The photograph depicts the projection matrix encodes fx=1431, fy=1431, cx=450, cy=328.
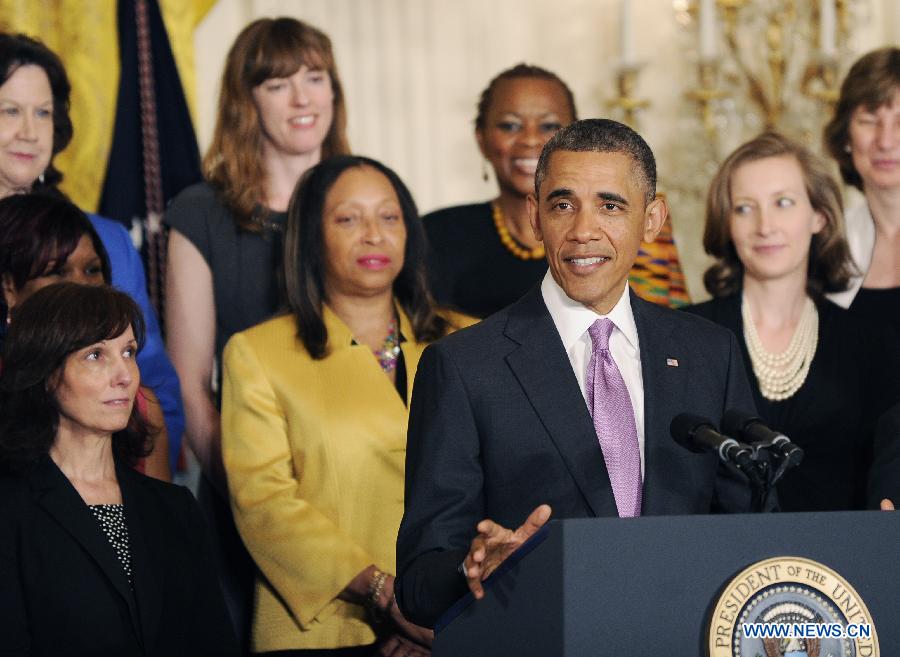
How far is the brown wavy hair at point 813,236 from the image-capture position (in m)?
3.77

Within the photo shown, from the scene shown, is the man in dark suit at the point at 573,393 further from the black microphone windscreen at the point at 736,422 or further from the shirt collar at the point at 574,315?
the black microphone windscreen at the point at 736,422

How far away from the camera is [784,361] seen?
359 cm

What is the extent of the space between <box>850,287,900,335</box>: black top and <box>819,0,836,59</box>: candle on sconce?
2.08 metres

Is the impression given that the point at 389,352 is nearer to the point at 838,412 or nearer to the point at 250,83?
the point at 250,83

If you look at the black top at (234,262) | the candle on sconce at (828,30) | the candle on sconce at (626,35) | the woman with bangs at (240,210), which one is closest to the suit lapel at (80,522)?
the woman with bangs at (240,210)

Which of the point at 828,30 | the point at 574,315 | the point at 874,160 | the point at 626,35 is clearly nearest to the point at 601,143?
the point at 574,315

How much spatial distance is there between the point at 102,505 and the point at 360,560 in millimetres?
600

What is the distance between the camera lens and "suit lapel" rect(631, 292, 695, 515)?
2.40 meters

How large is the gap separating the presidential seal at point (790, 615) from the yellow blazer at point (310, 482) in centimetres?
149

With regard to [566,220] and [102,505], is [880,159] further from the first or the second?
[102,505]

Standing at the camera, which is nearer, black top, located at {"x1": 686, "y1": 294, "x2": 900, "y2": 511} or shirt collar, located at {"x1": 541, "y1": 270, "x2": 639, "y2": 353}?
shirt collar, located at {"x1": 541, "y1": 270, "x2": 639, "y2": 353}

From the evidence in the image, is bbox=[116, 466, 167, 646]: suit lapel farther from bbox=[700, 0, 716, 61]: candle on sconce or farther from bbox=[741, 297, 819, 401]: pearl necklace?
bbox=[700, 0, 716, 61]: candle on sconce

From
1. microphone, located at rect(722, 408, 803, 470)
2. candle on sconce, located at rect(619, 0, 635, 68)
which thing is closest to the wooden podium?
microphone, located at rect(722, 408, 803, 470)

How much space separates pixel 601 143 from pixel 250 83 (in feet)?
5.82
